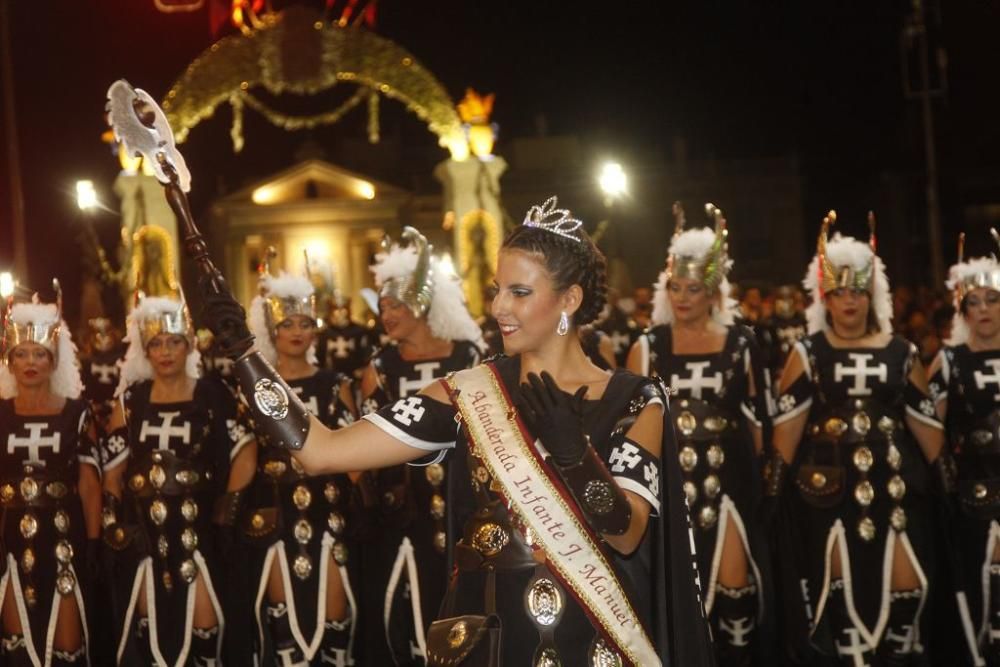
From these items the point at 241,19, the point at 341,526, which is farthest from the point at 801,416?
the point at 241,19

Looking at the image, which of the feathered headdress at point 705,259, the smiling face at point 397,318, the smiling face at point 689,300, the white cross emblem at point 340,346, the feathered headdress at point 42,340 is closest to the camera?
the feathered headdress at point 42,340

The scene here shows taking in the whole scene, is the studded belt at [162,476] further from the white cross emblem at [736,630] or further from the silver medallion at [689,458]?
the white cross emblem at [736,630]

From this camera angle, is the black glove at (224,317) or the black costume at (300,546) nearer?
the black glove at (224,317)

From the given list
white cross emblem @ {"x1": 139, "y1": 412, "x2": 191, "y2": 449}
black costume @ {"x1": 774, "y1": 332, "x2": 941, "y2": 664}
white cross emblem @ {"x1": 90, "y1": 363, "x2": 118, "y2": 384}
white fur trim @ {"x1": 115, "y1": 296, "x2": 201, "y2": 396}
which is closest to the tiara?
black costume @ {"x1": 774, "y1": 332, "x2": 941, "y2": 664}

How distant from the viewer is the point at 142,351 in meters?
8.62

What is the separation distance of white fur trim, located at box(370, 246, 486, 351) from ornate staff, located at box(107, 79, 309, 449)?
176 inches

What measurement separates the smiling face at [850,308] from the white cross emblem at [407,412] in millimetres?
4556

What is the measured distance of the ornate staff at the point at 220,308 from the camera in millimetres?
4270

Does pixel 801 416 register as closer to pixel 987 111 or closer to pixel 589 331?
pixel 589 331

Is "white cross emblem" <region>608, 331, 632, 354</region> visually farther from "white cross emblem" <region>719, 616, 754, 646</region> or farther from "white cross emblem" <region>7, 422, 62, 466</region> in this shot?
"white cross emblem" <region>7, 422, 62, 466</region>

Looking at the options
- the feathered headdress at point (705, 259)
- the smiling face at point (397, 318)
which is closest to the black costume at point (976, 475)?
the feathered headdress at point (705, 259)

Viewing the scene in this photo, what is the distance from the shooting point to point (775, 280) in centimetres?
4878

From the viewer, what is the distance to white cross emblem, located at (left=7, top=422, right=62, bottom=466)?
8180 millimetres

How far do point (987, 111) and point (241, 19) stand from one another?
16679 mm
